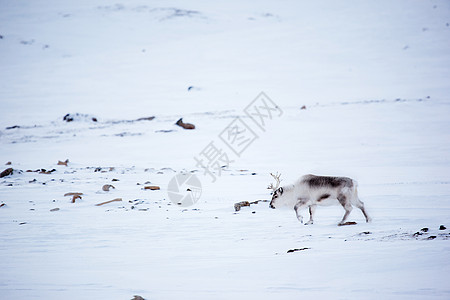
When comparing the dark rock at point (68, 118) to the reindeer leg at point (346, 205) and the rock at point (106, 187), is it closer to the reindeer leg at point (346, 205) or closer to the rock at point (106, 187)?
the rock at point (106, 187)

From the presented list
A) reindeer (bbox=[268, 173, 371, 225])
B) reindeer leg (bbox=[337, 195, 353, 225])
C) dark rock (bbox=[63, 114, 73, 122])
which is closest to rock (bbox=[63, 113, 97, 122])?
dark rock (bbox=[63, 114, 73, 122])

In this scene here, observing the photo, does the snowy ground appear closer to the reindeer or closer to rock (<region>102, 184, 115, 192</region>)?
rock (<region>102, 184, 115, 192</region>)

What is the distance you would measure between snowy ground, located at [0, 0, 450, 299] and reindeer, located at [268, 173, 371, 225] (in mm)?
363

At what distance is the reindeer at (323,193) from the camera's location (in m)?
7.41

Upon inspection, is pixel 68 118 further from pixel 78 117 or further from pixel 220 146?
pixel 220 146

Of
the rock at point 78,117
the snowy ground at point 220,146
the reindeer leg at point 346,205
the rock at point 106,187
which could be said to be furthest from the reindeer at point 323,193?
the rock at point 78,117

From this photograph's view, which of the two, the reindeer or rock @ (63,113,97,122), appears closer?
the reindeer

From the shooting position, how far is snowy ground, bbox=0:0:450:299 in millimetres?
5137

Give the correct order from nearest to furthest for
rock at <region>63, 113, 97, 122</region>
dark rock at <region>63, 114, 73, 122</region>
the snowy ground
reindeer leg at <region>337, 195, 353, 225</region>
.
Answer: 1. the snowy ground
2. reindeer leg at <region>337, 195, 353, 225</region>
3. dark rock at <region>63, 114, 73, 122</region>
4. rock at <region>63, 113, 97, 122</region>

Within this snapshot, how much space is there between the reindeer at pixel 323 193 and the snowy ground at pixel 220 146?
1.19ft

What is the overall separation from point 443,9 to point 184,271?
52.2 metres

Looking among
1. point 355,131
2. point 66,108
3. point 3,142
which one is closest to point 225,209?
point 355,131

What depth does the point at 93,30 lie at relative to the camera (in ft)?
165

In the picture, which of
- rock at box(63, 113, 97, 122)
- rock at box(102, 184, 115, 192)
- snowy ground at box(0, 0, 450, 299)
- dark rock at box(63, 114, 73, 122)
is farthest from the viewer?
rock at box(63, 113, 97, 122)
